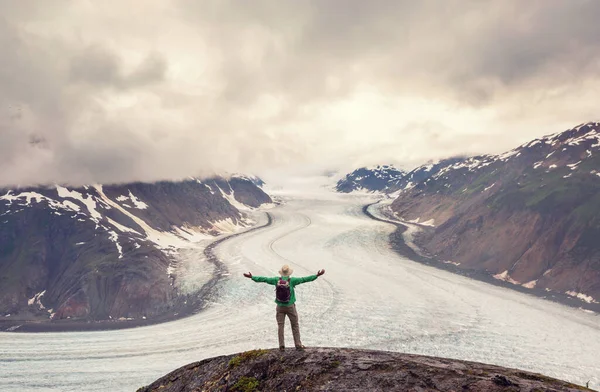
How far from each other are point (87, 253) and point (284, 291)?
298 ft

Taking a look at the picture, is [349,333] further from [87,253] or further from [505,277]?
[87,253]

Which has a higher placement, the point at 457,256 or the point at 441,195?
the point at 441,195

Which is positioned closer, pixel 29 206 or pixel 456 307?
pixel 456 307

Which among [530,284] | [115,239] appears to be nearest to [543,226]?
[530,284]

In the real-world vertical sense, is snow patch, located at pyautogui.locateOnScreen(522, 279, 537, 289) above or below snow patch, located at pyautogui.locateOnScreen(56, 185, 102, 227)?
below

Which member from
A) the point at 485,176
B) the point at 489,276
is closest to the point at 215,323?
the point at 489,276

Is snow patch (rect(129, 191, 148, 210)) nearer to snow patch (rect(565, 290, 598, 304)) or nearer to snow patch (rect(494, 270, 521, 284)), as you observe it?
snow patch (rect(494, 270, 521, 284))

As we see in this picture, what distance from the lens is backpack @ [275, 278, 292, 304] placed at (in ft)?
36.8

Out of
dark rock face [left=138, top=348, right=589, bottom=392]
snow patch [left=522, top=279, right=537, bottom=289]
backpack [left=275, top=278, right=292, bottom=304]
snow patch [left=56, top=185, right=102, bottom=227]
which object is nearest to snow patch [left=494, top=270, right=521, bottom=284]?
snow patch [left=522, top=279, right=537, bottom=289]

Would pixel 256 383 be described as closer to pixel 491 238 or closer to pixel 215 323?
pixel 215 323

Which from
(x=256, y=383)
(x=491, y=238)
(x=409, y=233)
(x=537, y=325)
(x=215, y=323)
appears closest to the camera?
(x=256, y=383)

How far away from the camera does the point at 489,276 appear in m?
81.8

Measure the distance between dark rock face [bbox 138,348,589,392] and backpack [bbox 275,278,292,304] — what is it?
1.52m

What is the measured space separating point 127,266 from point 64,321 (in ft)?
61.6
